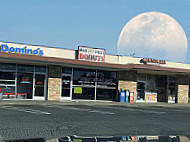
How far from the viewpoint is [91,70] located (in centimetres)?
2738

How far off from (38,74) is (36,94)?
68.4 inches

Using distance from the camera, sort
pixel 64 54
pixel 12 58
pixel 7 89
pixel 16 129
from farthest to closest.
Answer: pixel 64 54
pixel 7 89
pixel 12 58
pixel 16 129

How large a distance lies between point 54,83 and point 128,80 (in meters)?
7.87

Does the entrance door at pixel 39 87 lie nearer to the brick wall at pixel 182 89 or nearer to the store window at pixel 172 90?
the store window at pixel 172 90

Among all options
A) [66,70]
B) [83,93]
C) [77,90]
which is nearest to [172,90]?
[83,93]

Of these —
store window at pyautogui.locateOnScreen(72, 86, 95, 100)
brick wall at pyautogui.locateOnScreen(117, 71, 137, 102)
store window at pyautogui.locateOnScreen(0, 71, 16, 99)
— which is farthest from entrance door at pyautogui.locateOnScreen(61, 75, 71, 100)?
brick wall at pyautogui.locateOnScreen(117, 71, 137, 102)

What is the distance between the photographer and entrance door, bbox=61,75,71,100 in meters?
25.9

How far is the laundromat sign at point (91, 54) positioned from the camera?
26188 mm

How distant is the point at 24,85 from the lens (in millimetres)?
24391

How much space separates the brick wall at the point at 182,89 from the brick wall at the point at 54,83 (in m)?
14.7

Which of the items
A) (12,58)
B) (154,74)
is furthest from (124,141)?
(154,74)

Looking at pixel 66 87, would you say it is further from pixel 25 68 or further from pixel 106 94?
pixel 106 94

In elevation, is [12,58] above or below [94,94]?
above

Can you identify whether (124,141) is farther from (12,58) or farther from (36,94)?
(36,94)
